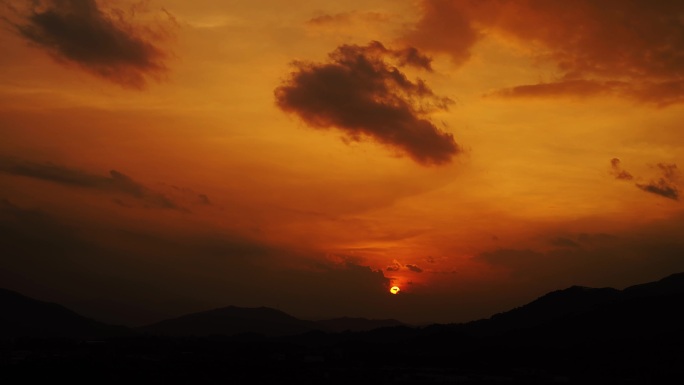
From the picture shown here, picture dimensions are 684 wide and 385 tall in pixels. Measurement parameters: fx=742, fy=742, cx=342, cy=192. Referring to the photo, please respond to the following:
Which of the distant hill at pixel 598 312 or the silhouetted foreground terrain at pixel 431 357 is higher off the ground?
the distant hill at pixel 598 312

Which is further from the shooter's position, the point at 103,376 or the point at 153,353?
the point at 153,353

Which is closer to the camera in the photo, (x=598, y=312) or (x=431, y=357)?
(x=431, y=357)

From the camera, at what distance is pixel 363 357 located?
412 ft

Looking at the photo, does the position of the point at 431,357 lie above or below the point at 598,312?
below

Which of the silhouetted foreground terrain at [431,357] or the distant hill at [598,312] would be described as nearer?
the silhouetted foreground terrain at [431,357]

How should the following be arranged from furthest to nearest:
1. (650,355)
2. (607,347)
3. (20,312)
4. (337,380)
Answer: (20,312)
(607,347)
(650,355)
(337,380)

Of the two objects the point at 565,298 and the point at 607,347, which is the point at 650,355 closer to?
the point at 607,347

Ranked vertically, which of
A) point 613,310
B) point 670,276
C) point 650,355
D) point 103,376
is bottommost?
point 103,376

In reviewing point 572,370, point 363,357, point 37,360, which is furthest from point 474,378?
point 37,360

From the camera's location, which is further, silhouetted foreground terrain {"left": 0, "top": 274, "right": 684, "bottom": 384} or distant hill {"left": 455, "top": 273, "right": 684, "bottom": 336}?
distant hill {"left": 455, "top": 273, "right": 684, "bottom": 336}

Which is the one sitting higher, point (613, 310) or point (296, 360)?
point (613, 310)

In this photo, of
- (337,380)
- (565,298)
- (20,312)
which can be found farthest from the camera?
(20,312)

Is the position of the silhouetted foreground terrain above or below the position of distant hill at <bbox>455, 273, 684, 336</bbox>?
below

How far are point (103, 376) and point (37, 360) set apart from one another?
627 inches
